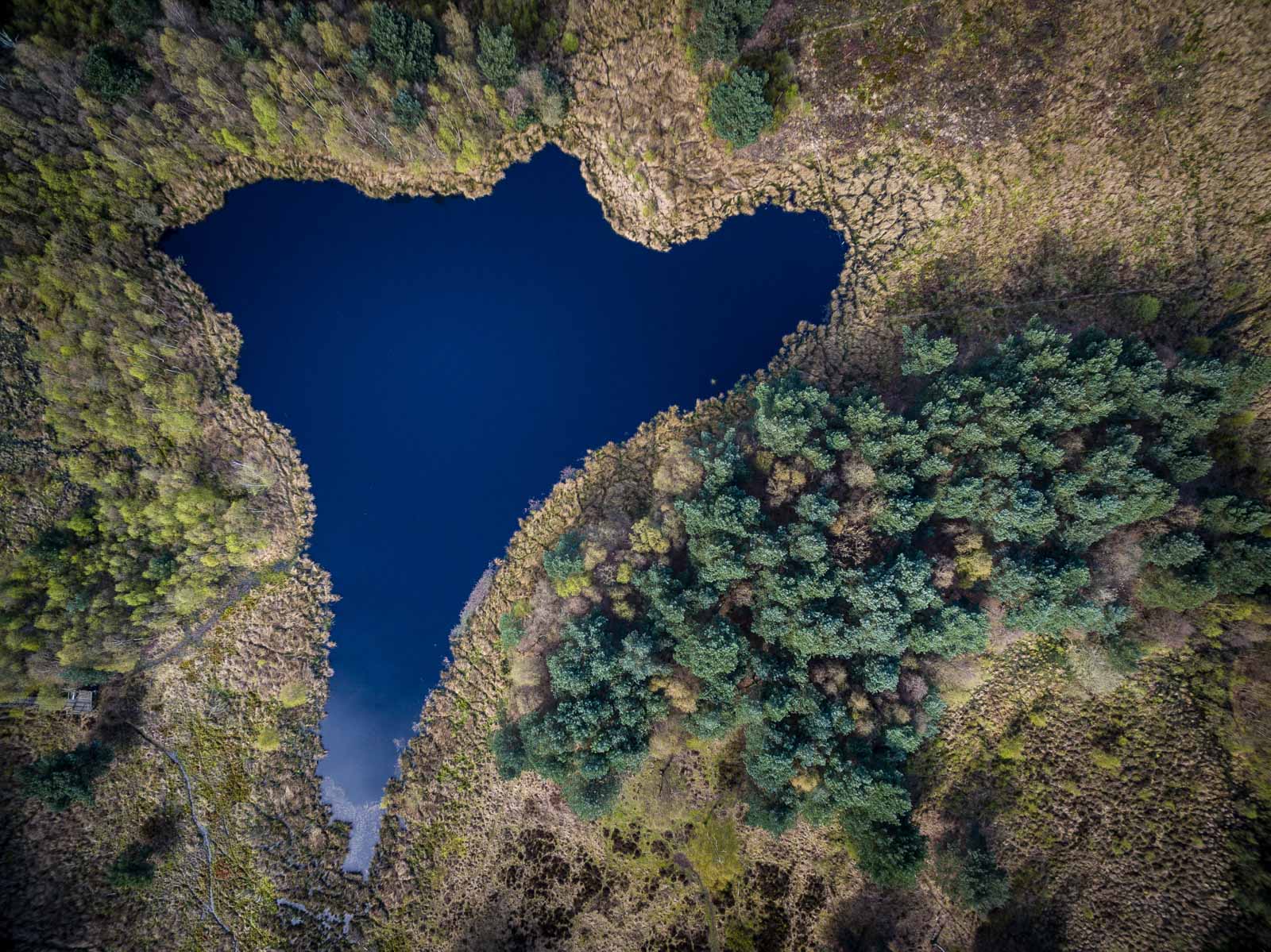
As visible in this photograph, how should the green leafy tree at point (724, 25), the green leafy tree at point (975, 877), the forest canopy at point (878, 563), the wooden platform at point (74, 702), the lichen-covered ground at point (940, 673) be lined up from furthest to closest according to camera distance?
the wooden platform at point (74, 702), the green leafy tree at point (724, 25), the green leafy tree at point (975, 877), the lichen-covered ground at point (940, 673), the forest canopy at point (878, 563)

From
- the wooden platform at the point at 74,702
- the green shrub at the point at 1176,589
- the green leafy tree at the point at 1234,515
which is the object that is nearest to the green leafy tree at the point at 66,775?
the wooden platform at the point at 74,702

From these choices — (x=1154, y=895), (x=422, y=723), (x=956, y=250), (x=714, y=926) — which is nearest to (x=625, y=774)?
(x=714, y=926)

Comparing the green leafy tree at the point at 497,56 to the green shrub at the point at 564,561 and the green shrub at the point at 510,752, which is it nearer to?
the green shrub at the point at 564,561

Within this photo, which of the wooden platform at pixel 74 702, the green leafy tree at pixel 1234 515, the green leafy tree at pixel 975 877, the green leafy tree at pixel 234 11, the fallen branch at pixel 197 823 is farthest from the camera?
the fallen branch at pixel 197 823

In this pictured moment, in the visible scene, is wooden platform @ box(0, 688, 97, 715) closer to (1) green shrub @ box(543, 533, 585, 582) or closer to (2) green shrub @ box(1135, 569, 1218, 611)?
(1) green shrub @ box(543, 533, 585, 582)

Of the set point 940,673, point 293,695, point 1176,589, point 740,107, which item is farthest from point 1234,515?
point 293,695

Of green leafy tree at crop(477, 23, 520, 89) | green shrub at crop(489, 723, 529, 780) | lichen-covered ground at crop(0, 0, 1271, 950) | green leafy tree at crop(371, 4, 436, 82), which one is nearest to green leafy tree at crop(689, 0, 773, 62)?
lichen-covered ground at crop(0, 0, 1271, 950)

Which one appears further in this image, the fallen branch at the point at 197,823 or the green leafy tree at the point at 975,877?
the fallen branch at the point at 197,823

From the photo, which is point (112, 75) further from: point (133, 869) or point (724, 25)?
point (133, 869)
